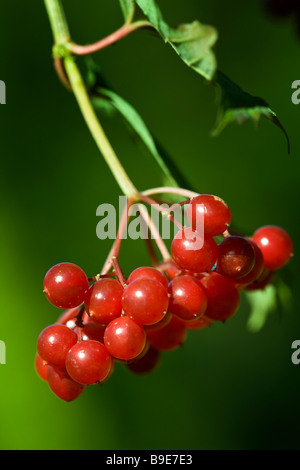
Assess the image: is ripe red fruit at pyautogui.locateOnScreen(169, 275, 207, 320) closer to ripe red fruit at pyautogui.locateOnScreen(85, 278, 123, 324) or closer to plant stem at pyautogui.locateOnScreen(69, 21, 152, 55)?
ripe red fruit at pyautogui.locateOnScreen(85, 278, 123, 324)

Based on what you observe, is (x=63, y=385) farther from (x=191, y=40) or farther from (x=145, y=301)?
(x=191, y=40)

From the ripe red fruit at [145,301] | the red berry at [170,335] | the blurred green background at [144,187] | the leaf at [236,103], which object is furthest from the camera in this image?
the blurred green background at [144,187]

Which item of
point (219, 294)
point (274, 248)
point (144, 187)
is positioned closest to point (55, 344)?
point (219, 294)

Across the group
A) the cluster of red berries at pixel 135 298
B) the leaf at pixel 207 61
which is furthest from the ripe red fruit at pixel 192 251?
the leaf at pixel 207 61

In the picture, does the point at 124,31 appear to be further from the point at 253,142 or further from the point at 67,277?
the point at 253,142

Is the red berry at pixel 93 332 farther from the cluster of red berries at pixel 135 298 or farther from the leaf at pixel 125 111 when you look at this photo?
the leaf at pixel 125 111
